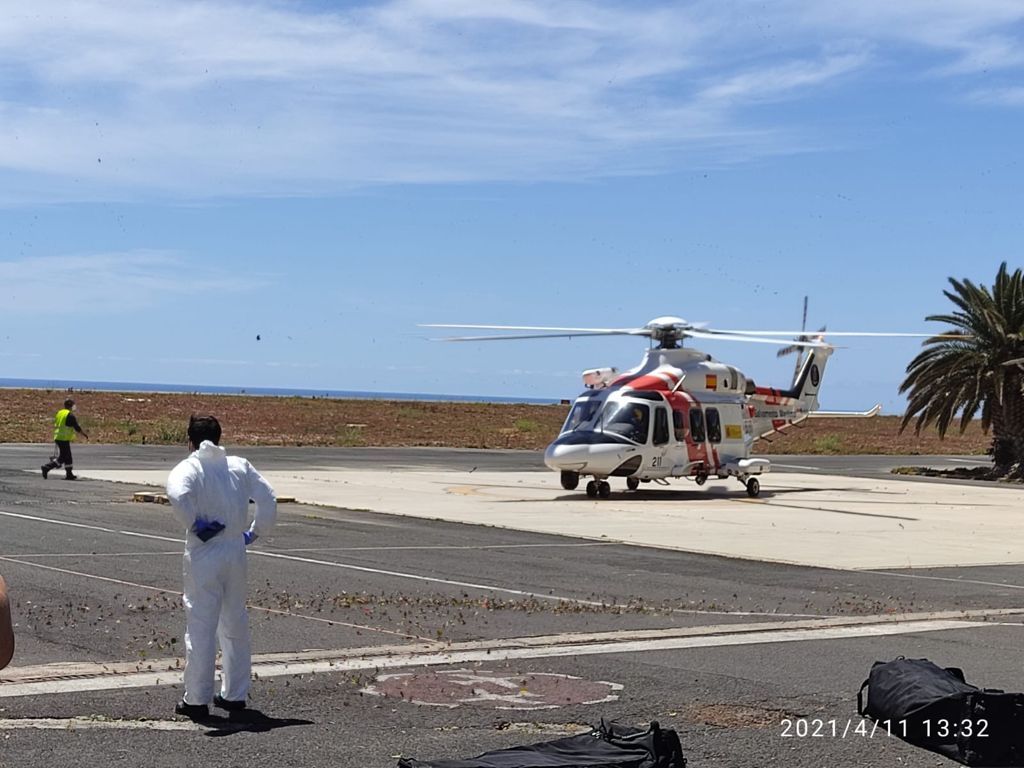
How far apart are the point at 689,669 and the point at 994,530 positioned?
15.5 meters

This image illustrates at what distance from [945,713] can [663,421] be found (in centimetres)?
2166

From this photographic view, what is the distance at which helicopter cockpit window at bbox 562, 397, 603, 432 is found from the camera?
28891 mm

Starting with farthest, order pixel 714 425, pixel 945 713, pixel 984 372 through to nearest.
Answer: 1. pixel 984 372
2. pixel 714 425
3. pixel 945 713

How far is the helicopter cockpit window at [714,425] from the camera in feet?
101

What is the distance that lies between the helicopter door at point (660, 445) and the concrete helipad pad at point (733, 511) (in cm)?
73

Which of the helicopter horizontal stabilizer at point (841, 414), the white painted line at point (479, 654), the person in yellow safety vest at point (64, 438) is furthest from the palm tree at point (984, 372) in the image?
the white painted line at point (479, 654)

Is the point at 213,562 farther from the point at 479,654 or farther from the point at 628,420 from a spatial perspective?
the point at 628,420

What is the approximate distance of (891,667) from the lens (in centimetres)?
849

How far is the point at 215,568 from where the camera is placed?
27.4 feet

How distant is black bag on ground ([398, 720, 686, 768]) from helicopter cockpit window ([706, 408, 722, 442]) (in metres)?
24.4

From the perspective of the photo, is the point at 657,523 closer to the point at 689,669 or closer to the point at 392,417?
the point at 689,669

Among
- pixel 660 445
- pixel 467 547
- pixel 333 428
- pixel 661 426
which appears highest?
pixel 661 426

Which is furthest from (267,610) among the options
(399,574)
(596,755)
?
(596,755)

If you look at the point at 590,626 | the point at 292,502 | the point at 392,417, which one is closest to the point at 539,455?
the point at 292,502
